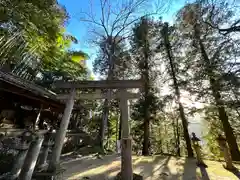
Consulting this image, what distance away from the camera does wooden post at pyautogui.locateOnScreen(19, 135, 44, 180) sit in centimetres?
294

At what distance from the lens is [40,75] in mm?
12719

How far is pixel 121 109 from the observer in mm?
4680

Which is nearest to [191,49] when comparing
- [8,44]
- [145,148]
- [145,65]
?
[145,65]

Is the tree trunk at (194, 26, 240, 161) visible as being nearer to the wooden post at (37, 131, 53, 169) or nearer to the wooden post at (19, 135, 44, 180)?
the wooden post at (37, 131, 53, 169)

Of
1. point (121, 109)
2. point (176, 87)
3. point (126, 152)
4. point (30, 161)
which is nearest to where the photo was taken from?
point (30, 161)

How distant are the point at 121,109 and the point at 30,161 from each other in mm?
2577

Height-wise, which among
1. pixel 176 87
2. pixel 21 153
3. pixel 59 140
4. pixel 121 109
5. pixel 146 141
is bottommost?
pixel 21 153

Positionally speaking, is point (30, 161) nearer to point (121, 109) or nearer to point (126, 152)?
point (126, 152)

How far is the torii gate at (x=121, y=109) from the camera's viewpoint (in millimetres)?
4035

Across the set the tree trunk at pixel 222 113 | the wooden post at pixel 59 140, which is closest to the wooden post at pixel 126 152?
the wooden post at pixel 59 140

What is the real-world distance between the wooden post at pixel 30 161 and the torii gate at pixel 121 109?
3.20 ft

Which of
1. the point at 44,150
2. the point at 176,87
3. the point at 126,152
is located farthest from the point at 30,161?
the point at 176,87

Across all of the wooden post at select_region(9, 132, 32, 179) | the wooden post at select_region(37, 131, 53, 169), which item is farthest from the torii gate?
the wooden post at select_region(9, 132, 32, 179)

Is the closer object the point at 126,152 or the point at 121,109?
the point at 126,152
